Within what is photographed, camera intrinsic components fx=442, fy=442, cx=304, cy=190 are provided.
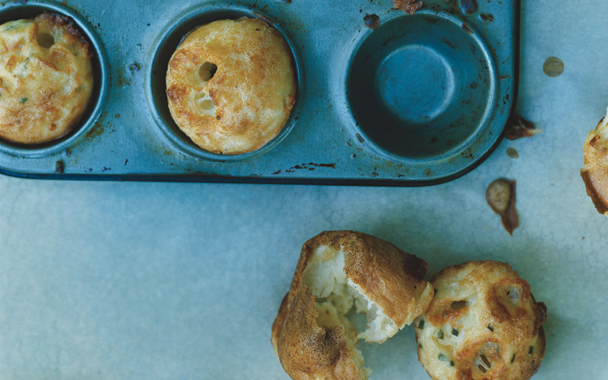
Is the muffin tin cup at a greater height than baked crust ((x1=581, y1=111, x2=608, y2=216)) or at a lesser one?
greater

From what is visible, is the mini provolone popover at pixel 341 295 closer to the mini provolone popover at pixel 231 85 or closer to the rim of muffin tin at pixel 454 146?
the rim of muffin tin at pixel 454 146

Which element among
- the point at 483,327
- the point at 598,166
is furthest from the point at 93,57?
the point at 598,166

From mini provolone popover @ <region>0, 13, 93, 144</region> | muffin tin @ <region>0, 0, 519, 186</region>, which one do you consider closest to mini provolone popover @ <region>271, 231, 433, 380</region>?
muffin tin @ <region>0, 0, 519, 186</region>

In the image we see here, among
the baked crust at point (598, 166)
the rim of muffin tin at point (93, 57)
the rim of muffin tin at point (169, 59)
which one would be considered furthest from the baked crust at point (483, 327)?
the rim of muffin tin at point (93, 57)

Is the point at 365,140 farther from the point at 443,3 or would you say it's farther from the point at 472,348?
the point at 472,348

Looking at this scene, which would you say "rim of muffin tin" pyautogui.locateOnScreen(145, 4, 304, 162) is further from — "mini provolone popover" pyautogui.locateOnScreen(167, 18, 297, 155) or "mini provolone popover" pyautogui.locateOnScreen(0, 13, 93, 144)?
"mini provolone popover" pyautogui.locateOnScreen(0, 13, 93, 144)
